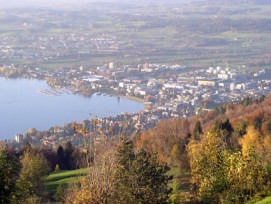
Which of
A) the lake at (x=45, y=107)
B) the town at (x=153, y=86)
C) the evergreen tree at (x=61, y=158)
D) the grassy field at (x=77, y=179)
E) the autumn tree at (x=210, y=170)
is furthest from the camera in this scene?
the lake at (x=45, y=107)

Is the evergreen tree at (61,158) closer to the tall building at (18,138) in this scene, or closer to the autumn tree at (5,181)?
the tall building at (18,138)

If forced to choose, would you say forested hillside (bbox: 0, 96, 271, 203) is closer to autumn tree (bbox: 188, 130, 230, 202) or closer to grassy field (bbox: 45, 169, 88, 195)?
autumn tree (bbox: 188, 130, 230, 202)

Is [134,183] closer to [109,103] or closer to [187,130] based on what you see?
[187,130]

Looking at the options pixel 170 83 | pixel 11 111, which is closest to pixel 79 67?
pixel 170 83

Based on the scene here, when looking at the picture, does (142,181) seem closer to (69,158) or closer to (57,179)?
(57,179)

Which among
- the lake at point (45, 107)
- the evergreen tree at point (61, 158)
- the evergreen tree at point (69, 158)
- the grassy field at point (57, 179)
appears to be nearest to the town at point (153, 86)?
the lake at point (45, 107)

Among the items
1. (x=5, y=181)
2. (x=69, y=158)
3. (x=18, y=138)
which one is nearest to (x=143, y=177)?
(x=5, y=181)
